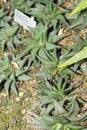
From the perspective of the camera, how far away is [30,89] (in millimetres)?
2584

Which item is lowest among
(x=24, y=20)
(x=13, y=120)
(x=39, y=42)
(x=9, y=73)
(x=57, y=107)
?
(x=13, y=120)

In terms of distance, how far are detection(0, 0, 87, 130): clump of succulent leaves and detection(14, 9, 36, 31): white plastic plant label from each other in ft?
0.16

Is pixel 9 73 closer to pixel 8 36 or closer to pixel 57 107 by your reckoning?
pixel 8 36

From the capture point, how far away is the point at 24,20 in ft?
8.95

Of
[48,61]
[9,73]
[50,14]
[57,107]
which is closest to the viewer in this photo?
[57,107]

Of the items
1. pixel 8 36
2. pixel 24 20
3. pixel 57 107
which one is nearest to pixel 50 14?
pixel 24 20

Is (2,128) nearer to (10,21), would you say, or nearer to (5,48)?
(5,48)

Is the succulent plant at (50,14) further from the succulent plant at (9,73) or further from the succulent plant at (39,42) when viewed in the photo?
the succulent plant at (9,73)

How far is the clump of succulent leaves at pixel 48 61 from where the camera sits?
90.5 inches

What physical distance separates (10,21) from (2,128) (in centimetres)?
89

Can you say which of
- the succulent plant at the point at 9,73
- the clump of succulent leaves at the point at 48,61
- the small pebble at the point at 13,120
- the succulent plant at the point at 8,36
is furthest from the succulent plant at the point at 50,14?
the small pebble at the point at 13,120

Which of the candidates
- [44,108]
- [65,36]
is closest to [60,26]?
[65,36]

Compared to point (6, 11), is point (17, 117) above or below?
below

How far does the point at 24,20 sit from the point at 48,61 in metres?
0.45
